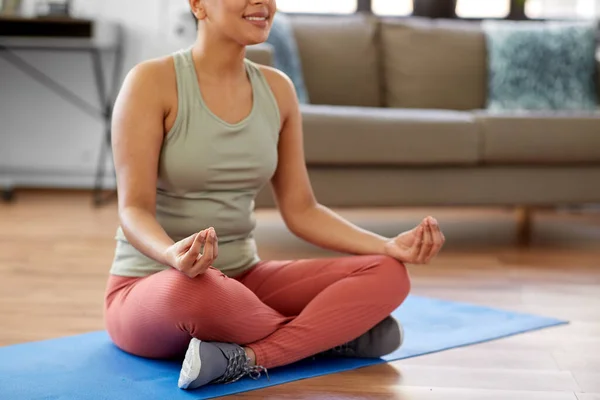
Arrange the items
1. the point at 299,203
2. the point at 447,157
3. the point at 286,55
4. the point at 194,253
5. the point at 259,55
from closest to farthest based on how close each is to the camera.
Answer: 1. the point at 194,253
2. the point at 299,203
3. the point at 259,55
4. the point at 447,157
5. the point at 286,55

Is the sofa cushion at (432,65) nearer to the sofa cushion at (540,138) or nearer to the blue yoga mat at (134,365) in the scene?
the sofa cushion at (540,138)

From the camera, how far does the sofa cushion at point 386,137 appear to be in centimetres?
300

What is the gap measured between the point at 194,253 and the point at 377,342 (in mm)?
489

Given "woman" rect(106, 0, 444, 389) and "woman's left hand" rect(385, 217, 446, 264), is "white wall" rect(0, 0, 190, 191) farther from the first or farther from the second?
"woman's left hand" rect(385, 217, 446, 264)

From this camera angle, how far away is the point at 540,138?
3168mm

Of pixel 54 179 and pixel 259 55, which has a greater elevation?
pixel 259 55

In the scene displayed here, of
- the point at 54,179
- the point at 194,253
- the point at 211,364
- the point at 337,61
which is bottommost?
the point at 54,179

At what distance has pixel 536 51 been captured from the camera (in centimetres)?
387

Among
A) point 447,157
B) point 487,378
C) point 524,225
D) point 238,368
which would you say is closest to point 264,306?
point 238,368

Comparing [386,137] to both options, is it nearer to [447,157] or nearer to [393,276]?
[447,157]

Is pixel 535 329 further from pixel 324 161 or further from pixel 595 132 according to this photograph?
pixel 595 132

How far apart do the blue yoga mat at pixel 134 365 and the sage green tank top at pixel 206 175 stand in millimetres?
167

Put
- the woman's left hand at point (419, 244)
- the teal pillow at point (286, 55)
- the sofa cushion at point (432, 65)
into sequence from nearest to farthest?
the woman's left hand at point (419, 244), the teal pillow at point (286, 55), the sofa cushion at point (432, 65)

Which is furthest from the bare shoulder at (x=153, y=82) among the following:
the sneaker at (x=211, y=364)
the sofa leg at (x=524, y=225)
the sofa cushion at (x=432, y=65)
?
the sofa cushion at (x=432, y=65)
